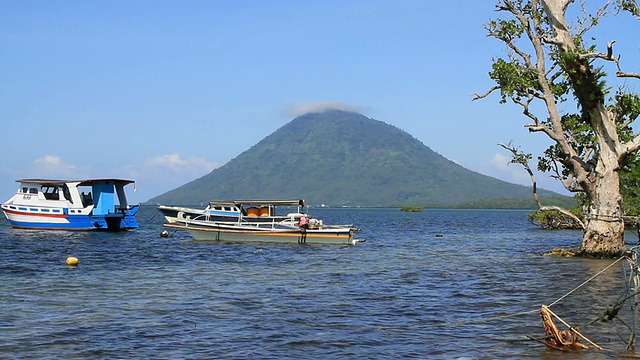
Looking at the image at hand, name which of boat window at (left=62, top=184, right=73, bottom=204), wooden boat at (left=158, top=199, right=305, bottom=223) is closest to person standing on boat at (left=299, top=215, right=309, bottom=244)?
wooden boat at (left=158, top=199, right=305, bottom=223)

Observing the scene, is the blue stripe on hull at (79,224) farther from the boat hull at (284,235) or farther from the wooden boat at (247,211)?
the boat hull at (284,235)

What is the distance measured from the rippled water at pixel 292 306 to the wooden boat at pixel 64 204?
20236 mm

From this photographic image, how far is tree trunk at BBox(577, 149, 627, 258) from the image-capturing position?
3195 cm

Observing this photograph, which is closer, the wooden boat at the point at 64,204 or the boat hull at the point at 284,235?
the boat hull at the point at 284,235

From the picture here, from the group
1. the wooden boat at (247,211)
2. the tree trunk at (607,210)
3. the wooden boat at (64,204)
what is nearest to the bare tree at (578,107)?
the tree trunk at (607,210)

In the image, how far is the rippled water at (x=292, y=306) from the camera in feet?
46.2

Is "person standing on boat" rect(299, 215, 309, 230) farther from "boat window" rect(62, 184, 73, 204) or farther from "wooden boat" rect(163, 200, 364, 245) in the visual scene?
"boat window" rect(62, 184, 73, 204)

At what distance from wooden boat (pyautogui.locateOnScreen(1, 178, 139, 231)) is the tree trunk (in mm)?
41426

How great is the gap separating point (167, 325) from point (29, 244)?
34489 mm

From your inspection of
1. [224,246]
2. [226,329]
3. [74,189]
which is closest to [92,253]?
[224,246]

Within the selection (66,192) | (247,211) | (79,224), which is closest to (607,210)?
(247,211)

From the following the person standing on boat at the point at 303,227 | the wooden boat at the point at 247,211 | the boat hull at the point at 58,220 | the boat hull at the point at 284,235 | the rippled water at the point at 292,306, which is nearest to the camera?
the rippled water at the point at 292,306

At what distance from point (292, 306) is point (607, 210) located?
63.8ft

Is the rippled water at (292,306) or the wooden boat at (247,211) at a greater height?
the wooden boat at (247,211)
